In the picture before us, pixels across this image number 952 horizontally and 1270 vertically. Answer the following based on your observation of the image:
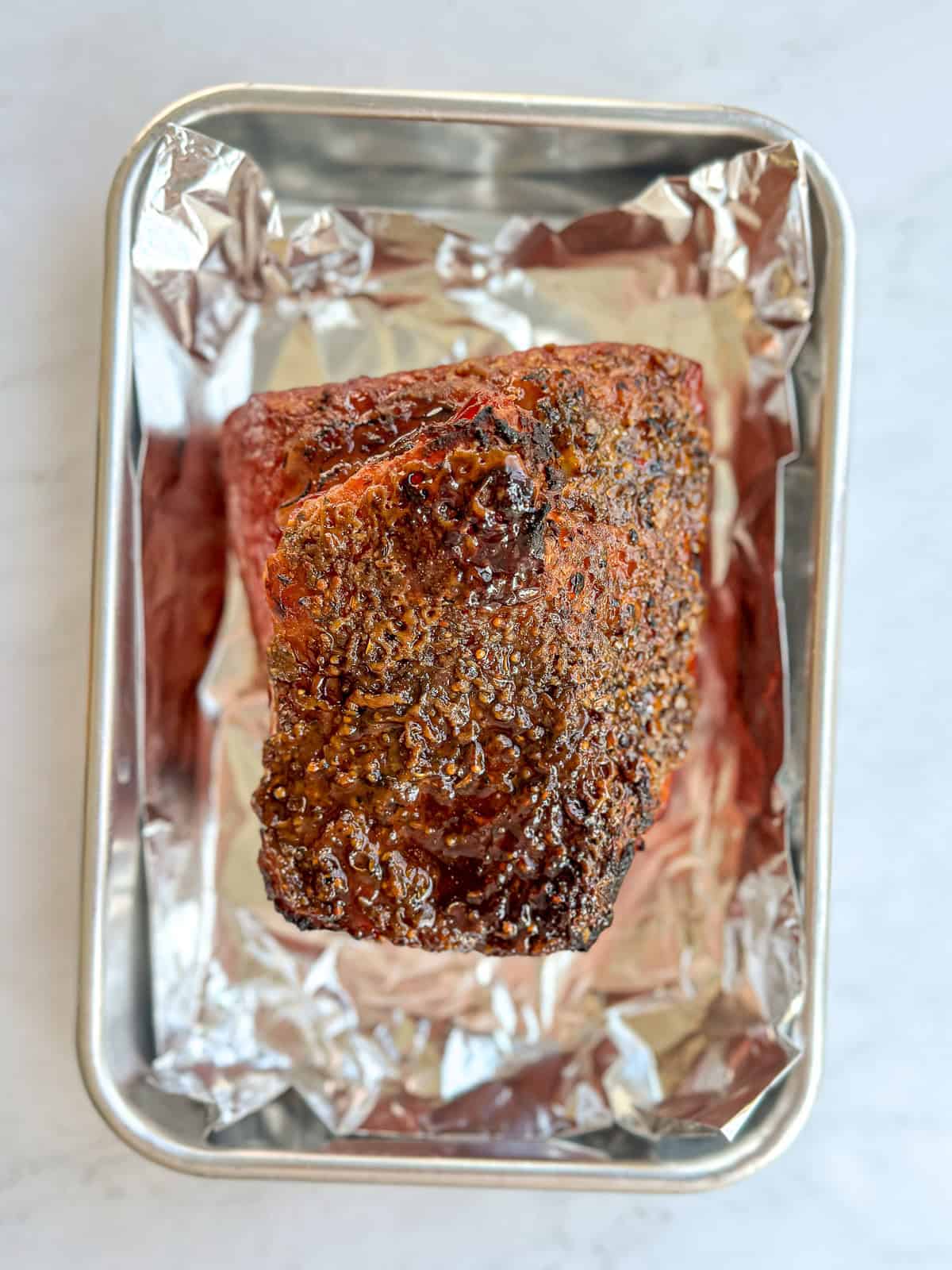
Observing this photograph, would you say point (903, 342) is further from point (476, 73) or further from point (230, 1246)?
point (230, 1246)

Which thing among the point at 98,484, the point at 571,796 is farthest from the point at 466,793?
the point at 98,484

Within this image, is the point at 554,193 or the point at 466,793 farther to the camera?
the point at 554,193

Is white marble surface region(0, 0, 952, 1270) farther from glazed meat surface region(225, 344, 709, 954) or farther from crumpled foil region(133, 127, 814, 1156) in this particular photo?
glazed meat surface region(225, 344, 709, 954)

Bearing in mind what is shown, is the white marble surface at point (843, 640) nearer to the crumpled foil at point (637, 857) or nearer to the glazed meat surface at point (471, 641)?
the crumpled foil at point (637, 857)

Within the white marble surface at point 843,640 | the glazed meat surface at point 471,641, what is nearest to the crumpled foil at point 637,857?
the white marble surface at point 843,640

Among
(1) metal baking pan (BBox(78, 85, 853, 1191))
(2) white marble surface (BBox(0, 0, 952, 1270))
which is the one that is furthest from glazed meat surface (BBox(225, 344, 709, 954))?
(2) white marble surface (BBox(0, 0, 952, 1270))
